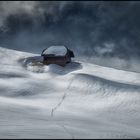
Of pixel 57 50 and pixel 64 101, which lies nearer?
pixel 64 101

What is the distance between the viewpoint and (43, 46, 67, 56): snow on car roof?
1241 inches

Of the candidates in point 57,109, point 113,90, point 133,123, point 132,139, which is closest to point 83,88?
point 113,90

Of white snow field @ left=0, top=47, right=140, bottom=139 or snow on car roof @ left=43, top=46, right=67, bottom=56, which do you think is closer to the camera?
white snow field @ left=0, top=47, right=140, bottom=139

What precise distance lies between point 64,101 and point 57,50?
1206 cm

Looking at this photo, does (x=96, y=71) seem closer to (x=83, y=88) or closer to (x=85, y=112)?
(x=83, y=88)

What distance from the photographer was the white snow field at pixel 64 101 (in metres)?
11.9

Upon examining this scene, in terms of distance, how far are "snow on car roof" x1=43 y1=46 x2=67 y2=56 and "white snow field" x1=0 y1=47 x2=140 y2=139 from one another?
1095 millimetres

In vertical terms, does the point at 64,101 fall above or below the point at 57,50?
below

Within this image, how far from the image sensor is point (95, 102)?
816 inches

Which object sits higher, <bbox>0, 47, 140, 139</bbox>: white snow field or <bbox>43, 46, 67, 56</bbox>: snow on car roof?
<bbox>43, 46, 67, 56</bbox>: snow on car roof

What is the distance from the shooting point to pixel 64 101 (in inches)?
811

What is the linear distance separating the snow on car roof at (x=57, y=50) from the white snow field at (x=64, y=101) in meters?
1.10

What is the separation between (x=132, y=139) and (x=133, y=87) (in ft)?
45.9

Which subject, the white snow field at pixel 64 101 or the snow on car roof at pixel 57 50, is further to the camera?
Result: the snow on car roof at pixel 57 50
